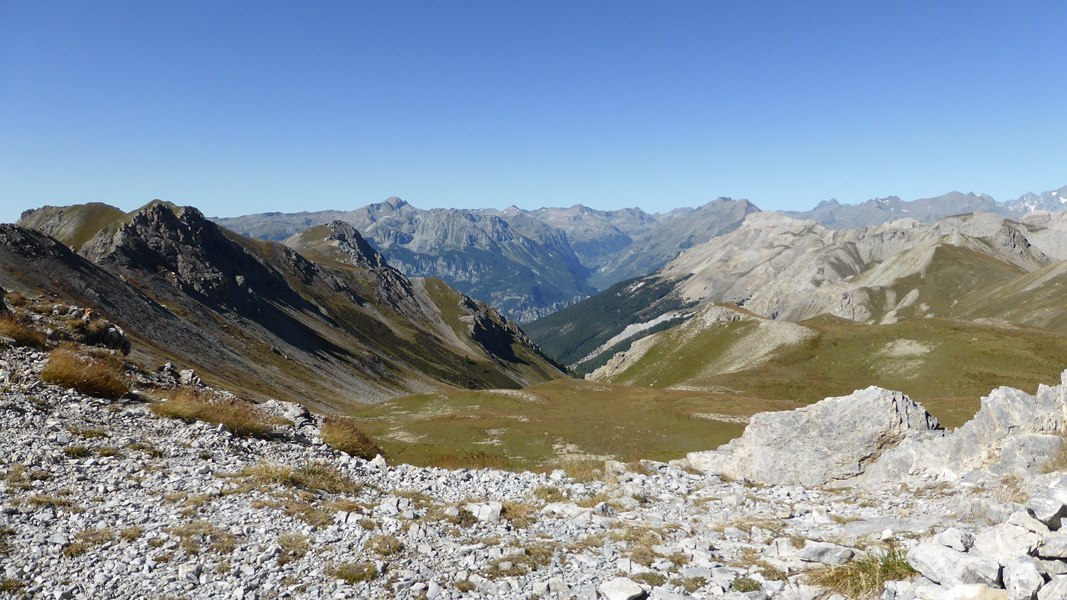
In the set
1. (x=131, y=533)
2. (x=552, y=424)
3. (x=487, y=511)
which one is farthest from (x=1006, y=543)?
(x=552, y=424)

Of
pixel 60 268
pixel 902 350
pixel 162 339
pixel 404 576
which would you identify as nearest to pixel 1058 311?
pixel 902 350

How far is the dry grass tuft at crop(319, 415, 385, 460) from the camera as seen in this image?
24.0 m

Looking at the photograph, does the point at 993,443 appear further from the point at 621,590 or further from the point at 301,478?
the point at 301,478

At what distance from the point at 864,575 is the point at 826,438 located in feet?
81.7

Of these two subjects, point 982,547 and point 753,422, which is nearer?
point 982,547

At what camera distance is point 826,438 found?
106 feet

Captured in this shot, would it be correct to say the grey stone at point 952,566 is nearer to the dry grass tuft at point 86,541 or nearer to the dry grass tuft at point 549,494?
the dry grass tuft at point 549,494

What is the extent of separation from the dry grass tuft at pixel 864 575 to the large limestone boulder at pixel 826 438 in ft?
67.1

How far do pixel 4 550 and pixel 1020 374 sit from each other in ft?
371

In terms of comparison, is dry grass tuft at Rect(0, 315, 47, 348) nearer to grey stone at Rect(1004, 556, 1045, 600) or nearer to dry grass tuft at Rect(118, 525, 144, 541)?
dry grass tuft at Rect(118, 525, 144, 541)

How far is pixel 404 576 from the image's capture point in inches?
476

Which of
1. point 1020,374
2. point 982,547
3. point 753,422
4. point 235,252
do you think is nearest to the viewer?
point 982,547

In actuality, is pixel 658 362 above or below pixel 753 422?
below

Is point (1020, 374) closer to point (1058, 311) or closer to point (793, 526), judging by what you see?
point (793, 526)
